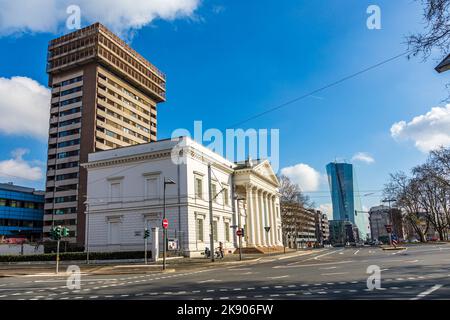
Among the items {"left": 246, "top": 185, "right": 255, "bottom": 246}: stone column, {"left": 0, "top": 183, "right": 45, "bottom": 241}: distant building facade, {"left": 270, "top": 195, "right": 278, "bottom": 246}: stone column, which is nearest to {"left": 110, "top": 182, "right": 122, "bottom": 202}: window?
{"left": 246, "top": 185, "right": 255, "bottom": 246}: stone column

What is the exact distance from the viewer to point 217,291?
12.5m

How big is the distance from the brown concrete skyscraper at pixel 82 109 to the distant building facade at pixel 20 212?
507cm

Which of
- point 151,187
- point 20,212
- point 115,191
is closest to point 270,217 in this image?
point 151,187

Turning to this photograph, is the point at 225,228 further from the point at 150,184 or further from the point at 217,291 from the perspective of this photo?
the point at 217,291

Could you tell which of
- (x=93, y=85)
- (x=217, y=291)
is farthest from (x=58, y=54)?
(x=217, y=291)

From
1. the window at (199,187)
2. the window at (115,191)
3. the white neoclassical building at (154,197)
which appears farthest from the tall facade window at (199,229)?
the window at (115,191)

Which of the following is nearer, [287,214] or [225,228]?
[225,228]

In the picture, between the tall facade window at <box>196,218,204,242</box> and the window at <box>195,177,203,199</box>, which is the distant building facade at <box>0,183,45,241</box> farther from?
the window at <box>195,177,203,199</box>

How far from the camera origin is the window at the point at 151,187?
4441 cm

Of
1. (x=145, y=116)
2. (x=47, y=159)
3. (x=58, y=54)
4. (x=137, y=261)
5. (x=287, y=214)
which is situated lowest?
(x=137, y=261)

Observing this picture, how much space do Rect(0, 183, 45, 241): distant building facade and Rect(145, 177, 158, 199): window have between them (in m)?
51.1

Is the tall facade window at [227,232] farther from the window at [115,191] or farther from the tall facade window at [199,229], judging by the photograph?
the window at [115,191]
